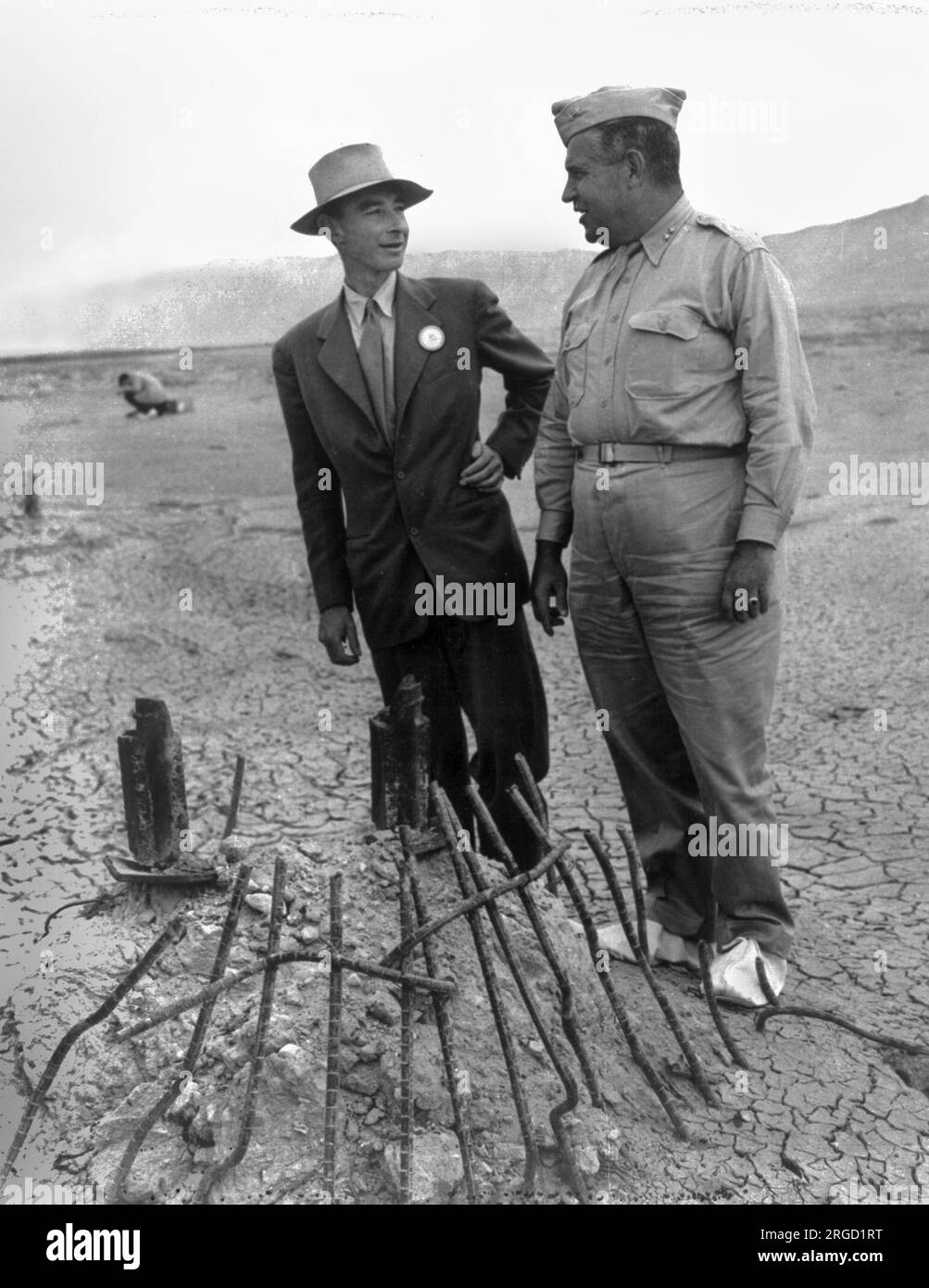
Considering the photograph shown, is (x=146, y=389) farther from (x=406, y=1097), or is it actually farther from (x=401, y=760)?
(x=406, y=1097)

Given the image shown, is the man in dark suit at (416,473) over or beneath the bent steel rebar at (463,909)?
over

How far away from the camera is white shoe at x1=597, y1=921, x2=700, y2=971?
3.72 metres

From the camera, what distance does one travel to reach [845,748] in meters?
5.38

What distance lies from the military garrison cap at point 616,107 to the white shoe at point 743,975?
7.09 ft

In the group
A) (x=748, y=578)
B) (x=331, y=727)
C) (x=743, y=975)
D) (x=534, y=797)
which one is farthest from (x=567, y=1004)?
(x=331, y=727)

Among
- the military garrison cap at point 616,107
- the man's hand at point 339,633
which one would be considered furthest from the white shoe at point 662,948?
the military garrison cap at point 616,107

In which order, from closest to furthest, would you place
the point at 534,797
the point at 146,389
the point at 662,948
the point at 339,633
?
the point at 534,797 < the point at 662,948 < the point at 339,633 < the point at 146,389

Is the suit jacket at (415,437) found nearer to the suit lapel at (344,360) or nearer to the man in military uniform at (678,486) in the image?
the suit lapel at (344,360)

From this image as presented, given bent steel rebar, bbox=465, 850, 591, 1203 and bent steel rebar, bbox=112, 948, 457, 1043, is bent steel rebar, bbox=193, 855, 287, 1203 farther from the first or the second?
bent steel rebar, bbox=465, 850, 591, 1203

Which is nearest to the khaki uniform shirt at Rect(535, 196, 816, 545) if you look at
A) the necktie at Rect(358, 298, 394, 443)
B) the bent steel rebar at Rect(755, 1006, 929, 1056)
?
the necktie at Rect(358, 298, 394, 443)

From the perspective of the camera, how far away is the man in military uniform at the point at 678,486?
3.11 m

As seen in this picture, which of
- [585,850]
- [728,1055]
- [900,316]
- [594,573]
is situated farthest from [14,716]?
[900,316]

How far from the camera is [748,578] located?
10.4ft

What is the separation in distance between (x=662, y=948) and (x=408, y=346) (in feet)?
6.19
